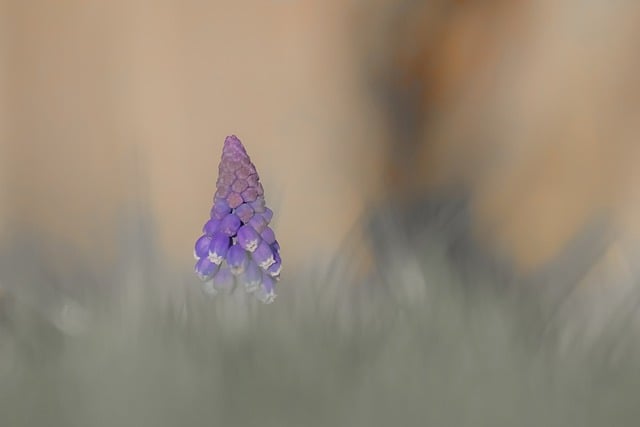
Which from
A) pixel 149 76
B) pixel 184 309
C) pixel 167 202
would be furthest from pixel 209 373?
pixel 149 76

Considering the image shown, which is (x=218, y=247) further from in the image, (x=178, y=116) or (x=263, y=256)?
(x=178, y=116)

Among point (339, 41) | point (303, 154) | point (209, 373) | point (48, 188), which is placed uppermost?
point (339, 41)

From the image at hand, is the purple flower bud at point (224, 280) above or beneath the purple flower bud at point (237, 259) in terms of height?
beneath

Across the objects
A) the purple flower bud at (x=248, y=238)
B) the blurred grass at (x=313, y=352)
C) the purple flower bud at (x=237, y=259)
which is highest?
the purple flower bud at (x=248, y=238)

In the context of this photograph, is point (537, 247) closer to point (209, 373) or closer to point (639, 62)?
point (639, 62)

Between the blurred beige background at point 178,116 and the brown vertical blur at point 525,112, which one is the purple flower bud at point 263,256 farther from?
the brown vertical blur at point 525,112

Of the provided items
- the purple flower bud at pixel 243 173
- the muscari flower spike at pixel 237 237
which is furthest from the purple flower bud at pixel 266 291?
the purple flower bud at pixel 243 173
